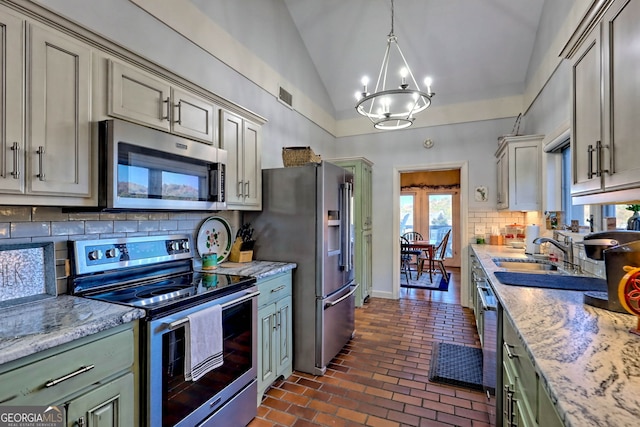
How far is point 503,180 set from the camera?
13.2 feet

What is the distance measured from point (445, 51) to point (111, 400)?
486 centimetres

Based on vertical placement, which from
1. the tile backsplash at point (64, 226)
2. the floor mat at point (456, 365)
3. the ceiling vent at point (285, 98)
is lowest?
the floor mat at point (456, 365)

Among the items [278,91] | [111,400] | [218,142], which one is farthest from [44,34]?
[278,91]

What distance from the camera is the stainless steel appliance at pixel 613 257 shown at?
127 cm

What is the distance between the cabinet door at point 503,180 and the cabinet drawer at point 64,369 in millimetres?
Answer: 4054

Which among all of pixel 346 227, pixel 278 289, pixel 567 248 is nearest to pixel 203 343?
pixel 278 289

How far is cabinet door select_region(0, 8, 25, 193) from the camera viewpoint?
4.04ft

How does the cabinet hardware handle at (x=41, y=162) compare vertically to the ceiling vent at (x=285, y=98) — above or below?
below

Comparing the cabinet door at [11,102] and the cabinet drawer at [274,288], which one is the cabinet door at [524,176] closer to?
the cabinet drawer at [274,288]

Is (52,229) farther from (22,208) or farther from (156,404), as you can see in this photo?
(156,404)

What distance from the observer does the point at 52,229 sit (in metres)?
1.65

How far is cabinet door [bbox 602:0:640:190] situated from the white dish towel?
1964 millimetres

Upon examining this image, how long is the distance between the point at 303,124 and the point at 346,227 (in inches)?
76.0

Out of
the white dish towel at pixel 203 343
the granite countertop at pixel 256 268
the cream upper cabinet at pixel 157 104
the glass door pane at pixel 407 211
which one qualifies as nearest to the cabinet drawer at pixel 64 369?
the white dish towel at pixel 203 343
